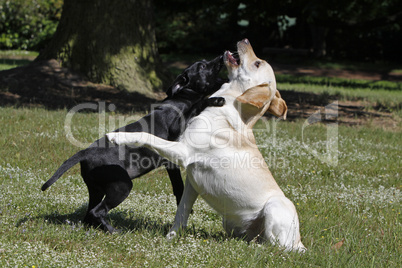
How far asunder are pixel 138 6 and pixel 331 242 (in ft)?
29.5

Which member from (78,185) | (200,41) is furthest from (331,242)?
(200,41)

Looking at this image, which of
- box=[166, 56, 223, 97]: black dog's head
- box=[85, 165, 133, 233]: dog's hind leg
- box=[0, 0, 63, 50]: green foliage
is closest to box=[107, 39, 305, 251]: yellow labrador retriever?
box=[85, 165, 133, 233]: dog's hind leg

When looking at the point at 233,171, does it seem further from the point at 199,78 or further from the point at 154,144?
the point at 199,78

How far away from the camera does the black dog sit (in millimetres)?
4277

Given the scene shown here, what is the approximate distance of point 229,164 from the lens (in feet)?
14.0

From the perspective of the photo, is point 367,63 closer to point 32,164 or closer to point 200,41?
point 200,41

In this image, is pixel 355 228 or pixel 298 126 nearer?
pixel 355 228

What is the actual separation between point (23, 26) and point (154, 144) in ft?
78.3

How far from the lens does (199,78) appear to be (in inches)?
219

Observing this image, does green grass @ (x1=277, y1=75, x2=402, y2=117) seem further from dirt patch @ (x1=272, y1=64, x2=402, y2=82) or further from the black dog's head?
the black dog's head

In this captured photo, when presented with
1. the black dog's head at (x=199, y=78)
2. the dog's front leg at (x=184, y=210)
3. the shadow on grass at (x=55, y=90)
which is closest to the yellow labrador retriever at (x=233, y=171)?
the dog's front leg at (x=184, y=210)

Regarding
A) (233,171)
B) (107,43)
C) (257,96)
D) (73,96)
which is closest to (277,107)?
(257,96)

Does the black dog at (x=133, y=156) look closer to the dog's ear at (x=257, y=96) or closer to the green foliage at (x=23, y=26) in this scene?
the dog's ear at (x=257, y=96)

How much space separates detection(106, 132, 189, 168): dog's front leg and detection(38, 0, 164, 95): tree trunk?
7.69m
